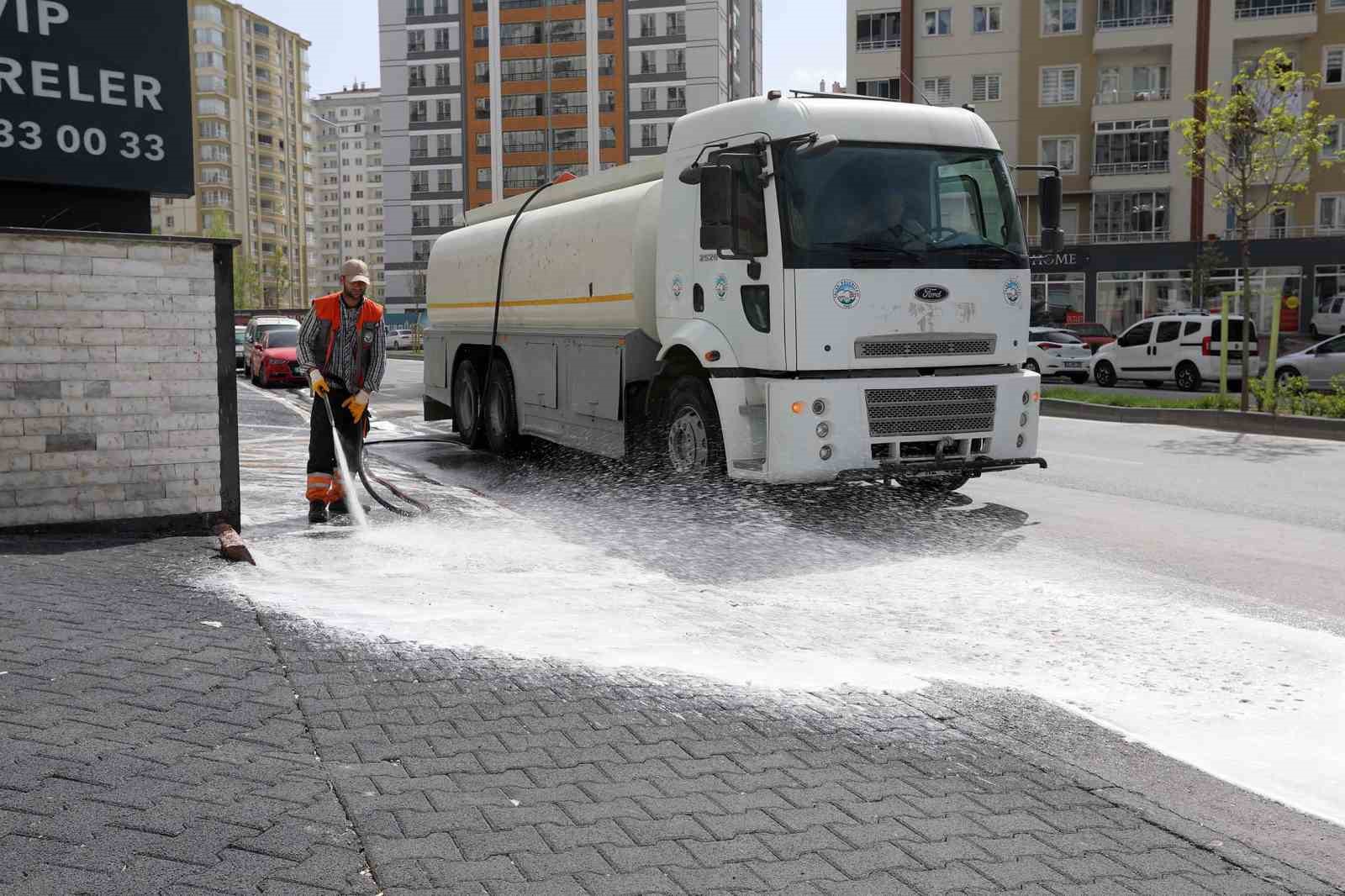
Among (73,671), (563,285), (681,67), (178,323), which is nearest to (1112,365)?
(563,285)

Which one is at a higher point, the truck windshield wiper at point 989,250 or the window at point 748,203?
the window at point 748,203

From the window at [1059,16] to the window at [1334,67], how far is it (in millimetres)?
10075

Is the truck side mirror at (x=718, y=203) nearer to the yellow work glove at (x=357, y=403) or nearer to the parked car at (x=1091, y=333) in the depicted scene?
the yellow work glove at (x=357, y=403)

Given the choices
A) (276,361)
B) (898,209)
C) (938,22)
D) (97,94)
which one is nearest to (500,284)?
(898,209)

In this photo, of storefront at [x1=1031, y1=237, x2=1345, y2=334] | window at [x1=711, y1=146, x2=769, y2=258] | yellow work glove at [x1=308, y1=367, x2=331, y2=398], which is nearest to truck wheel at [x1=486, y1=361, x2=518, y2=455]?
yellow work glove at [x1=308, y1=367, x2=331, y2=398]

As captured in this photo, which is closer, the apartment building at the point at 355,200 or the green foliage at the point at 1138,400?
the green foliage at the point at 1138,400

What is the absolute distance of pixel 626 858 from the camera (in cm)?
336

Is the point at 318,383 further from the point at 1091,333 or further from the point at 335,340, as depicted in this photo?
the point at 1091,333

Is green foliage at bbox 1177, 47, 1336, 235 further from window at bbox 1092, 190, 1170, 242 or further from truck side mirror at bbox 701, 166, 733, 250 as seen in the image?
window at bbox 1092, 190, 1170, 242

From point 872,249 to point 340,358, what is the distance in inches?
159

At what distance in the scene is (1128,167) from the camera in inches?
2158

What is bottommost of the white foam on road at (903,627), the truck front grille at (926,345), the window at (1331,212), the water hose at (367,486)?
the white foam on road at (903,627)

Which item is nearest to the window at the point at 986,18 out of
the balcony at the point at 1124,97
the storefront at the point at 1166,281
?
the balcony at the point at 1124,97

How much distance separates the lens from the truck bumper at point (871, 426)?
9266 millimetres
